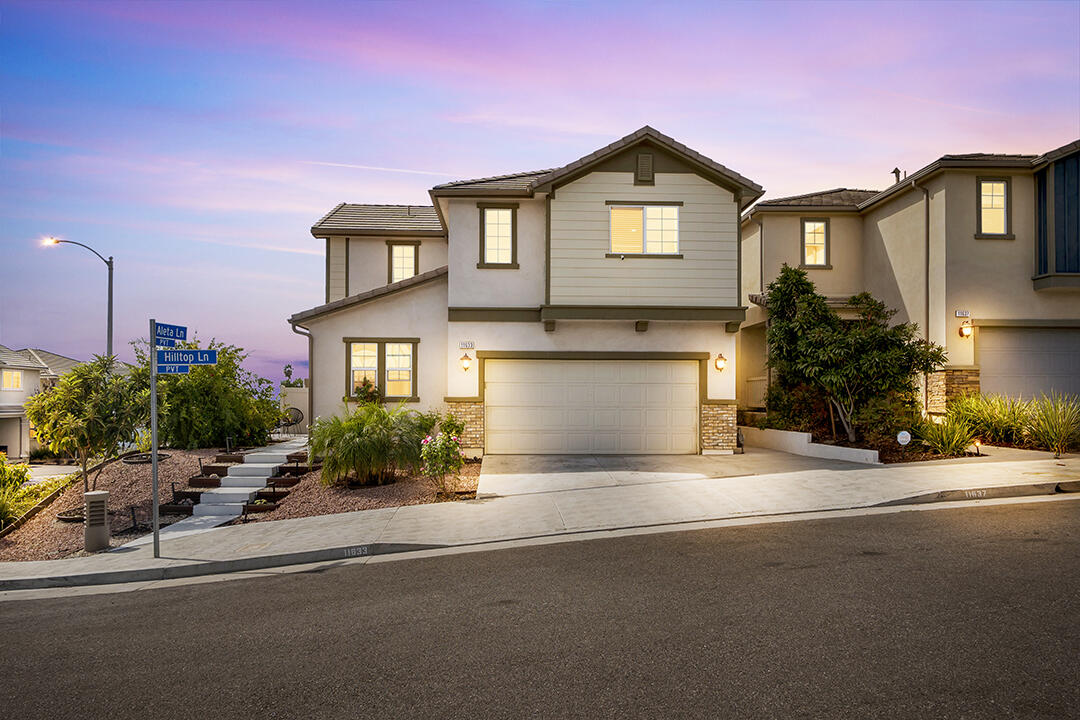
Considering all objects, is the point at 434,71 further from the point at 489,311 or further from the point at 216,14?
the point at 489,311

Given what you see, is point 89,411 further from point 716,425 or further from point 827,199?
point 827,199

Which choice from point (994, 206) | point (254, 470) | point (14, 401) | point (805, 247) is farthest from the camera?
point (14, 401)

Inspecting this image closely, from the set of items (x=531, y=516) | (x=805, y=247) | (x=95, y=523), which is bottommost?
(x=95, y=523)

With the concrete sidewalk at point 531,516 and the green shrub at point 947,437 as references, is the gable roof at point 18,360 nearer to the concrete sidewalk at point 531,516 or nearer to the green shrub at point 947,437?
the concrete sidewalk at point 531,516

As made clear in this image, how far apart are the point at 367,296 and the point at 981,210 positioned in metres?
16.0

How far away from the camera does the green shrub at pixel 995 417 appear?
1574 centimetres

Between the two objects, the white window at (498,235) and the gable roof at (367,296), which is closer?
the white window at (498,235)

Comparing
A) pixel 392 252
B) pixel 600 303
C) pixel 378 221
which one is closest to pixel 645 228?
pixel 600 303

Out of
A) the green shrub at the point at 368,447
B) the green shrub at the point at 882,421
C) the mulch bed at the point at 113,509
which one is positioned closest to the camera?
the mulch bed at the point at 113,509

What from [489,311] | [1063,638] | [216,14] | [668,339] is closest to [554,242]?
[489,311]

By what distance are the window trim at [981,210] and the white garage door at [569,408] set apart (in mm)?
9341

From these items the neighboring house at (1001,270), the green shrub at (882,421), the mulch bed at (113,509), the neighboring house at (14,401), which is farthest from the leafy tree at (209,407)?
the neighboring house at (14,401)

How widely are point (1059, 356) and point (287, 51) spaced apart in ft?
67.2

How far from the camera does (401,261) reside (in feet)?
75.5
